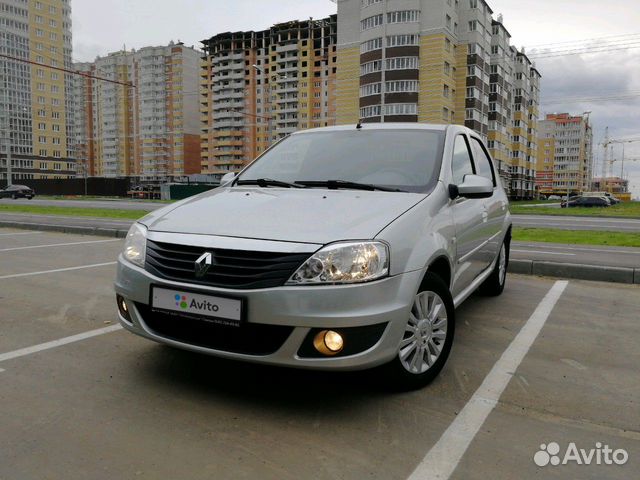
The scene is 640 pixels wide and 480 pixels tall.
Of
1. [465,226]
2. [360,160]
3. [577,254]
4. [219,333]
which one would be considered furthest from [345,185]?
[577,254]

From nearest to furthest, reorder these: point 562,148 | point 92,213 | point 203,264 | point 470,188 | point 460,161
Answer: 1. point 203,264
2. point 470,188
3. point 460,161
4. point 92,213
5. point 562,148

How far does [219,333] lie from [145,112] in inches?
4798

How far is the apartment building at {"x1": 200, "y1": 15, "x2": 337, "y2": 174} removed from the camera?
333ft

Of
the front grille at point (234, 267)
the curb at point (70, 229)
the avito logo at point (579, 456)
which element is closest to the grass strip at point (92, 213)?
the curb at point (70, 229)

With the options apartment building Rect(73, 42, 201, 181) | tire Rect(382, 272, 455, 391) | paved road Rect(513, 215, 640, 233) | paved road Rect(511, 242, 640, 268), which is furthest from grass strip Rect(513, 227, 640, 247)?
apartment building Rect(73, 42, 201, 181)

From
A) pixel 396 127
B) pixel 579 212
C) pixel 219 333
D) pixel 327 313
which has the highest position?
pixel 396 127

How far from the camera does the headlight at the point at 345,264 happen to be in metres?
2.58

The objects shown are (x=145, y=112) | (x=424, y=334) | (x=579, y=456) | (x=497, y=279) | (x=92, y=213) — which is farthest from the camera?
(x=145, y=112)

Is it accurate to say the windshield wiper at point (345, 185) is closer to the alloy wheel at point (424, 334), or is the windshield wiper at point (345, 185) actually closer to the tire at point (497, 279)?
the alloy wheel at point (424, 334)

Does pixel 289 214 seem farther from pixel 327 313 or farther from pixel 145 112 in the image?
pixel 145 112

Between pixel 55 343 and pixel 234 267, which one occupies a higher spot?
pixel 234 267

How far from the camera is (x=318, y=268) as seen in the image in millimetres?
2582

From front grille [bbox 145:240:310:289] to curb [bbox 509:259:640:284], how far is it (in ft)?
17.7

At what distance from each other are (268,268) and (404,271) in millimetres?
711
